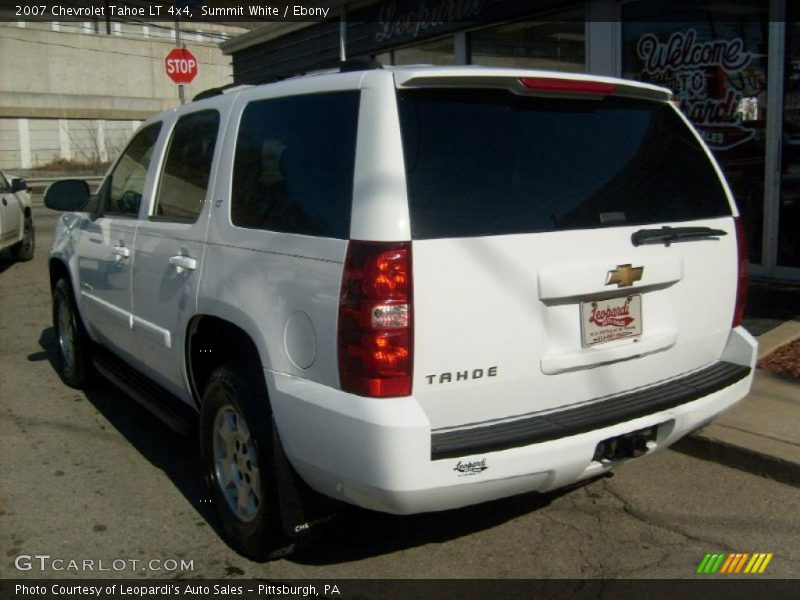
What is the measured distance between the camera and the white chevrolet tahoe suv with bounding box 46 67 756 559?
8.88 feet

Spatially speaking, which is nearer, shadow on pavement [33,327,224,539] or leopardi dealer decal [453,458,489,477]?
leopardi dealer decal [453,458,489,477]

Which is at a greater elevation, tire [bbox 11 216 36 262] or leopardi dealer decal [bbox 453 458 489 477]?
tire [bbox 11 216 36 262]

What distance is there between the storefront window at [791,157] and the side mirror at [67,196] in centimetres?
600

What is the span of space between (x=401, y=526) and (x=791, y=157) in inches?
222

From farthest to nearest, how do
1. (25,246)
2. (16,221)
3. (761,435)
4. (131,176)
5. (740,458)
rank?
(25,246), (16,221), (131,176), (761,435), (740,458)

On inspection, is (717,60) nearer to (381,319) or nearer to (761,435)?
(761,435)

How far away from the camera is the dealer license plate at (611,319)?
3000 mm

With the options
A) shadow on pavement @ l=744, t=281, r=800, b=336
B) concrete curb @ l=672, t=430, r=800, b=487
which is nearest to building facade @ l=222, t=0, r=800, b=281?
shadow on pavement @ l=744, t=281, r=800, b=336

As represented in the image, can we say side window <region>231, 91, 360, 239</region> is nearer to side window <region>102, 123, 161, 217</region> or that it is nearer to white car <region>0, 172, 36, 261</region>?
side window <region>102, 123, 161, 217</region>

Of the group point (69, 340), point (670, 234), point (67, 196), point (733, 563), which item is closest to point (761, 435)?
point (733, 563)

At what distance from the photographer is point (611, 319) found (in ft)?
10.1

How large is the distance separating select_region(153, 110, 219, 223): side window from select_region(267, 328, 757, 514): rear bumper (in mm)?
1221

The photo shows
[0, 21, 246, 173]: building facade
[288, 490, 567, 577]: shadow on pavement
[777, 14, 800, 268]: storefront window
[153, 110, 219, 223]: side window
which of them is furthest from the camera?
[0, 21, 246, 173]: building facade

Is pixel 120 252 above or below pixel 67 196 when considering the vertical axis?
below
